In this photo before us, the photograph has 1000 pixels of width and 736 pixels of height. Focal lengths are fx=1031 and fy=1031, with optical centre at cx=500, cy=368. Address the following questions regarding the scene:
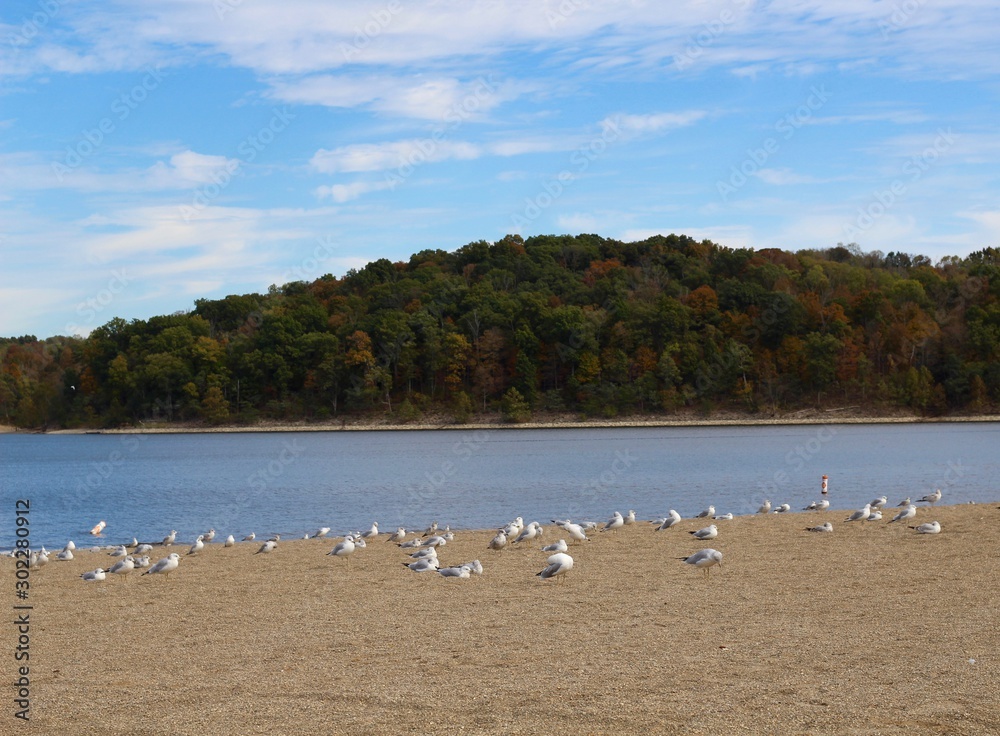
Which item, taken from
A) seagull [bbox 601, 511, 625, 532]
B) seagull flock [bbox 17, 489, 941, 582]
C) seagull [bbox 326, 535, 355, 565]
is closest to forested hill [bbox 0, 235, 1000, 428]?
seagull flock [bbox 17, 489, 941, 582]

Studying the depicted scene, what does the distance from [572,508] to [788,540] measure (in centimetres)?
1251

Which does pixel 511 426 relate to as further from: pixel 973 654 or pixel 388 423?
pixel 973 654

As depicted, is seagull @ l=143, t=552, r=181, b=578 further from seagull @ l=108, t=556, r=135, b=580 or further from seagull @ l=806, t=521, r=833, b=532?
seagull @ l=806, t=521, r=833, b=532

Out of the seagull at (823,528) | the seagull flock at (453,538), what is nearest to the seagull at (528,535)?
the seagull flock at (453,538)

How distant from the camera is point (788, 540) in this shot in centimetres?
1850

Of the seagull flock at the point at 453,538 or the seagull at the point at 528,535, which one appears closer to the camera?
the seagull flock at the point at 453,538

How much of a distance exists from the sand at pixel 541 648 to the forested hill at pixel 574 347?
76.3 metres

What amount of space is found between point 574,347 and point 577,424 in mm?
7103

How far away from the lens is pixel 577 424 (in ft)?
309

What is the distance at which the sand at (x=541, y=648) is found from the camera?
760 cm

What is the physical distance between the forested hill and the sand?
3003 inches

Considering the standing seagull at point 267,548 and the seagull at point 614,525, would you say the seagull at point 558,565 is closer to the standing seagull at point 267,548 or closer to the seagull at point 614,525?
the standing seagull at point 267,548

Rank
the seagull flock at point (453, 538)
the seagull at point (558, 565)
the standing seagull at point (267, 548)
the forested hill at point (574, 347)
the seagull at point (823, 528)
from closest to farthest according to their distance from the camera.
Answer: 1. the seagull at point (558, 565)
2. the seagull flock at point (453, 538)
3. the seagull at point (823, 528)
4. the standing seagull at point (267, 548)
5. the forested hill at point (574, 347)

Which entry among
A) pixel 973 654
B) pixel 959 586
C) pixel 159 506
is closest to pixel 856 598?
pixel 959 586
